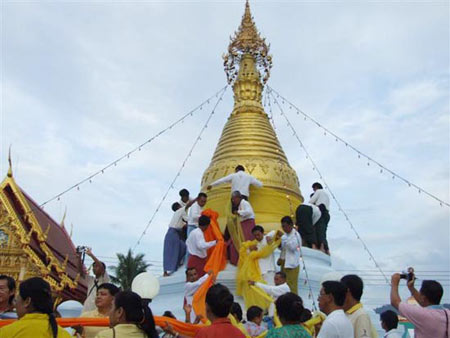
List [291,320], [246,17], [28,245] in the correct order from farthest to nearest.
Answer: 1. [246,17]
2. [28,245]
3. [291,320]

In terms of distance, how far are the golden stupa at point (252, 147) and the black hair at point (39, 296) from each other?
10128 millimetres

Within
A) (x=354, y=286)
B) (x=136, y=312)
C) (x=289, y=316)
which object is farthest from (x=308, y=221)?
(x=136, y=312)

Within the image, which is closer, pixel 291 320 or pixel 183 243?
pixel 291 320

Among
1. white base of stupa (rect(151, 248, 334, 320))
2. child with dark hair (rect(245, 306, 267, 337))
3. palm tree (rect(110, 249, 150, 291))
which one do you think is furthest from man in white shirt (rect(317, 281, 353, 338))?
palm tree (rect(110, 249, 150, 291))

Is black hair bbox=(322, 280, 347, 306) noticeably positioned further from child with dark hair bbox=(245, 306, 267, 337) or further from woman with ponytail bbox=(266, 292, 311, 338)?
child with dark hair bbox=(245, 306, 267, 337)

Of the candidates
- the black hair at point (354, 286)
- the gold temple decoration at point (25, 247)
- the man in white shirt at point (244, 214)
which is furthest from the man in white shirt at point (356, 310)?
the gold temple decoration at point (25, 247)

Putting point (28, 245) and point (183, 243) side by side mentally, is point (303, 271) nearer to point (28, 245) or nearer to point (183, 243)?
point (183, 243)

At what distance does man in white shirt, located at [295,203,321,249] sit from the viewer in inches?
500

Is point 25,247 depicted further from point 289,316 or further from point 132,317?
point 289,316

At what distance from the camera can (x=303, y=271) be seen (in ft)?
39.0

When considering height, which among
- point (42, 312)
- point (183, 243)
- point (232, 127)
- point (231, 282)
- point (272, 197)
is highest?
point (232, 127)

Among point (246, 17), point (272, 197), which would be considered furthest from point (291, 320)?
point (246, 17)

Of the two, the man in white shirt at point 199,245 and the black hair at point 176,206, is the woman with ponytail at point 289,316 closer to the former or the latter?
the man in white shirt at point 199,245

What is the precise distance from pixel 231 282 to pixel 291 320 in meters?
7.21
